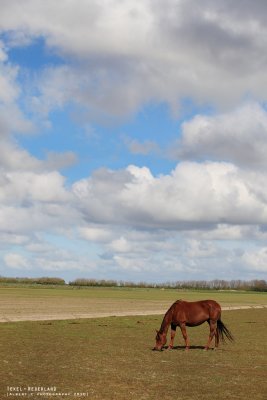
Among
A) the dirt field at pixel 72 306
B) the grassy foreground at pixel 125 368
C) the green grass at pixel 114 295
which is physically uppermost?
the green grass at pixel 114 295

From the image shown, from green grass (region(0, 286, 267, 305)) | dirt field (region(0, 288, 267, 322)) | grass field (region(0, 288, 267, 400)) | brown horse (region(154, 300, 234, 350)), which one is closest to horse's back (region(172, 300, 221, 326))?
brown horse (region(154, 300, 234, 350))

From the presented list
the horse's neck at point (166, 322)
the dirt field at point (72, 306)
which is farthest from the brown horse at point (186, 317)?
the dirt field at point (72, 306)

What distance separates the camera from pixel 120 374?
15359 millimetres

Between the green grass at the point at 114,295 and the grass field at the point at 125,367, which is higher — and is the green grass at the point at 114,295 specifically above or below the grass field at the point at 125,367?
above

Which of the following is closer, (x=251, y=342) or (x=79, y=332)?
(x=251, y=342)

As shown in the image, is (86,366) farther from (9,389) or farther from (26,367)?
(9,389)

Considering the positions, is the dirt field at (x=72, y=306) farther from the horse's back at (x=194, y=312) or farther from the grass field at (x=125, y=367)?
the horse's back at (x=194, y=312)

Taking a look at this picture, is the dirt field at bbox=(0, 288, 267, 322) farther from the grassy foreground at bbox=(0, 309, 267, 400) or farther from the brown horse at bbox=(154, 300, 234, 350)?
the brown horse at bbox=(154, 300, 234, 350)

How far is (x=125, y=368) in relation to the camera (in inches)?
648

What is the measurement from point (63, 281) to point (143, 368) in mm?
181236

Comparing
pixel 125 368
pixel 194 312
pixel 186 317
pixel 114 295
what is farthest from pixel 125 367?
pixel 114 295

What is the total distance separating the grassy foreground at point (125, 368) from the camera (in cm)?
1318

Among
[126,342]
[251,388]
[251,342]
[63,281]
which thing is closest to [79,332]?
[126,342]

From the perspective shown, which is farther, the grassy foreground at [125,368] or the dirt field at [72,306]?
the dirt field at [72,306]
